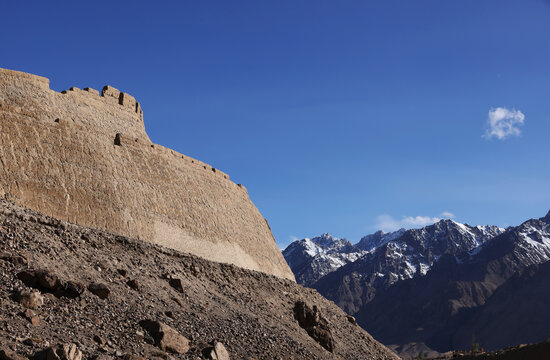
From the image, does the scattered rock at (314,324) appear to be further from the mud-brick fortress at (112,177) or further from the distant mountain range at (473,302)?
the distant mountain range at (473,302)

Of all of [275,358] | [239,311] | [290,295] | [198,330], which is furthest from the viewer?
[290,295]

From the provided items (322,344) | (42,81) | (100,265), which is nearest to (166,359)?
(100,265)

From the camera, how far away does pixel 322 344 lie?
91.9 ft

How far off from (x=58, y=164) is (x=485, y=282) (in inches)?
6209

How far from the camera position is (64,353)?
14.2m

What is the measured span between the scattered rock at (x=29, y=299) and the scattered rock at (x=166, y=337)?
10.3ft

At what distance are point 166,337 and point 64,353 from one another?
404 centimetres

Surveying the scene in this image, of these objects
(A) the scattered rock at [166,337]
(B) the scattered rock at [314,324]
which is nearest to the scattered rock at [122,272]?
(A) the scattered rock at [166,337]

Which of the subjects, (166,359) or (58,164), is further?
(58,164)

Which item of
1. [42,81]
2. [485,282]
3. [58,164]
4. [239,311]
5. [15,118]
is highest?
[485,282]

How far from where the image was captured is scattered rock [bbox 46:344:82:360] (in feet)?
45.9

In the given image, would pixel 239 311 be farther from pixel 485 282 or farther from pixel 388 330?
pixel 485 282

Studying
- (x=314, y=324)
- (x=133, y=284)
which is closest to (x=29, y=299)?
(x=133, y=284)

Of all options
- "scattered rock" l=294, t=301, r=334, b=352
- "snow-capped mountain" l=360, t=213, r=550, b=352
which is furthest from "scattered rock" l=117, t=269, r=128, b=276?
"snow-capped mountain" l=360, t=213, r=550, b=352
